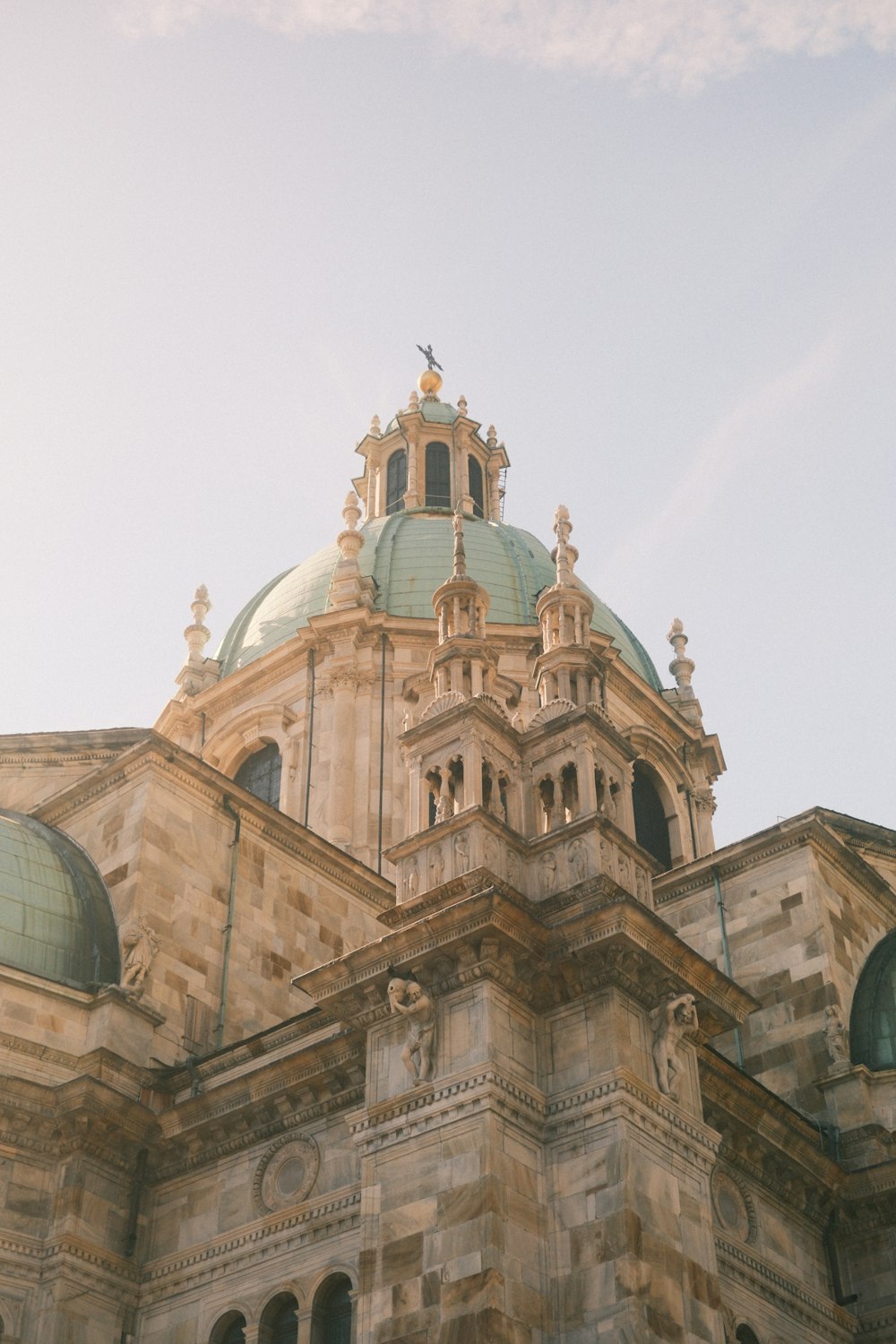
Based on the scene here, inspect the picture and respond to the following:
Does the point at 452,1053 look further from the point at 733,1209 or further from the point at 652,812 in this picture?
the point at 652,812

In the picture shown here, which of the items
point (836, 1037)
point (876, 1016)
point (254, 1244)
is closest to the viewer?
point (254, 1244)

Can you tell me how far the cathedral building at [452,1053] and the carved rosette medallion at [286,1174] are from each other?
0.04 metres

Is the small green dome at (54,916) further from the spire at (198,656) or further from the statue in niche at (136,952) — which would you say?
the spire at (198,656)

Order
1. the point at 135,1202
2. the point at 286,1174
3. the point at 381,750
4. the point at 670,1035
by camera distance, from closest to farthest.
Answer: the point at 670,1035 → the point at 286,1174 → the point at 135,1202 → the point at 381,750

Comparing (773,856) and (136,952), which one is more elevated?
(773,856)

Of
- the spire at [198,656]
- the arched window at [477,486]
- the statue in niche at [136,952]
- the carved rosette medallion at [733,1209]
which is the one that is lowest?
the carved rosette medallion at [733,1209]

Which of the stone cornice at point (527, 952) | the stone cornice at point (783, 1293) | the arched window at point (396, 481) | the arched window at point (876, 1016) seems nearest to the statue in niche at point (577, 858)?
the stone cornice at point (527, 952)

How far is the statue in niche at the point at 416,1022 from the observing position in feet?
63.0

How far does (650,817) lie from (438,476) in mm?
15030

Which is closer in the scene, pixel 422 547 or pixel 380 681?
pixel 380 681

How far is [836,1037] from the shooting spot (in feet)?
85.1

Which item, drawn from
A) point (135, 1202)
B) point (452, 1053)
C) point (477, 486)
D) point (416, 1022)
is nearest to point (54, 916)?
point (135, 1202)

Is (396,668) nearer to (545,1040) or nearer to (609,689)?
(609,689)

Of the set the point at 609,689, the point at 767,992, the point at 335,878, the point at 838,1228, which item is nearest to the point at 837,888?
the point at 767,992
